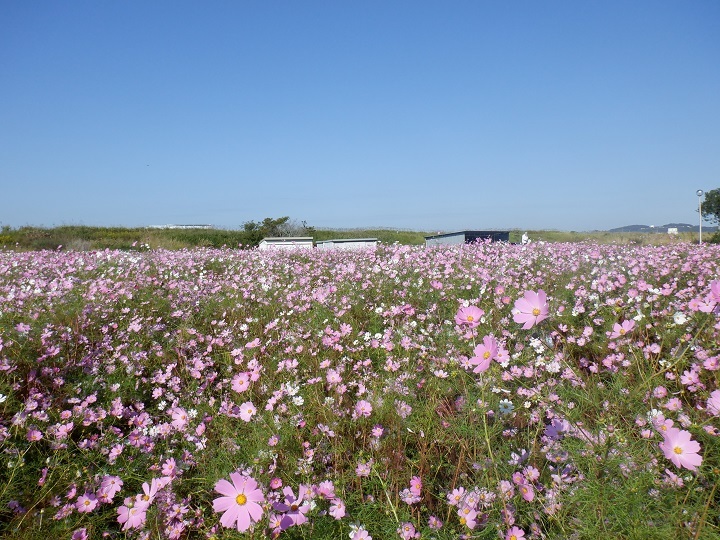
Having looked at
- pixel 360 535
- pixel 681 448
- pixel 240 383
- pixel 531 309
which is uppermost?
pixel 531 309

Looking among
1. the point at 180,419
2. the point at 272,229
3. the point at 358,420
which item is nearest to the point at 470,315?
the point at 358,420

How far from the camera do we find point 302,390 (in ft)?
8.93

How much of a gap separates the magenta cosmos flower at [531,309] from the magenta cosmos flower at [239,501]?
0.85 meters

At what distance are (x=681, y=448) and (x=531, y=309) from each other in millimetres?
493

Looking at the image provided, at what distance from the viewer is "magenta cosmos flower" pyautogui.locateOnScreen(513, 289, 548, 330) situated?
49.1 inches

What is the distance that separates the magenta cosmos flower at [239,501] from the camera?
1.04 meters

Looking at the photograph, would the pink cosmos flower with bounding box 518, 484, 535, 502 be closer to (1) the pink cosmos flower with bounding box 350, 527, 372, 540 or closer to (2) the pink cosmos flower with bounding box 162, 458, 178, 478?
(1) the pink cosmos flower with bounding box 350, 527, 372, 540

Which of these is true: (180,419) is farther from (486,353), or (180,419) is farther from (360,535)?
(486,353)

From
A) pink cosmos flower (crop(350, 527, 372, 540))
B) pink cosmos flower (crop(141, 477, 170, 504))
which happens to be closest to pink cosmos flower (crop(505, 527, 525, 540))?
pink cosmos flower (crop(350, 527, 372, 540))

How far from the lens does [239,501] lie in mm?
1082

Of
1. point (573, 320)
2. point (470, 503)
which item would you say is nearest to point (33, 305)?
point (470, 503)

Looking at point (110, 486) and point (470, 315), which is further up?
point (470, 315)

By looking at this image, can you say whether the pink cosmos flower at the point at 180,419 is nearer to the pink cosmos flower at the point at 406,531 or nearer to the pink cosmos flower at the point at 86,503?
the pink cosmos flower at the point at 86,503

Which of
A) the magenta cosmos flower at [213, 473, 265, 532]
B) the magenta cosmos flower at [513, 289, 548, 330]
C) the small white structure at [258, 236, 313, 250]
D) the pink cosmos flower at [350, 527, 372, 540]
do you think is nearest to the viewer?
the magenta cosmos flower at [213, 473, 265, 532]
